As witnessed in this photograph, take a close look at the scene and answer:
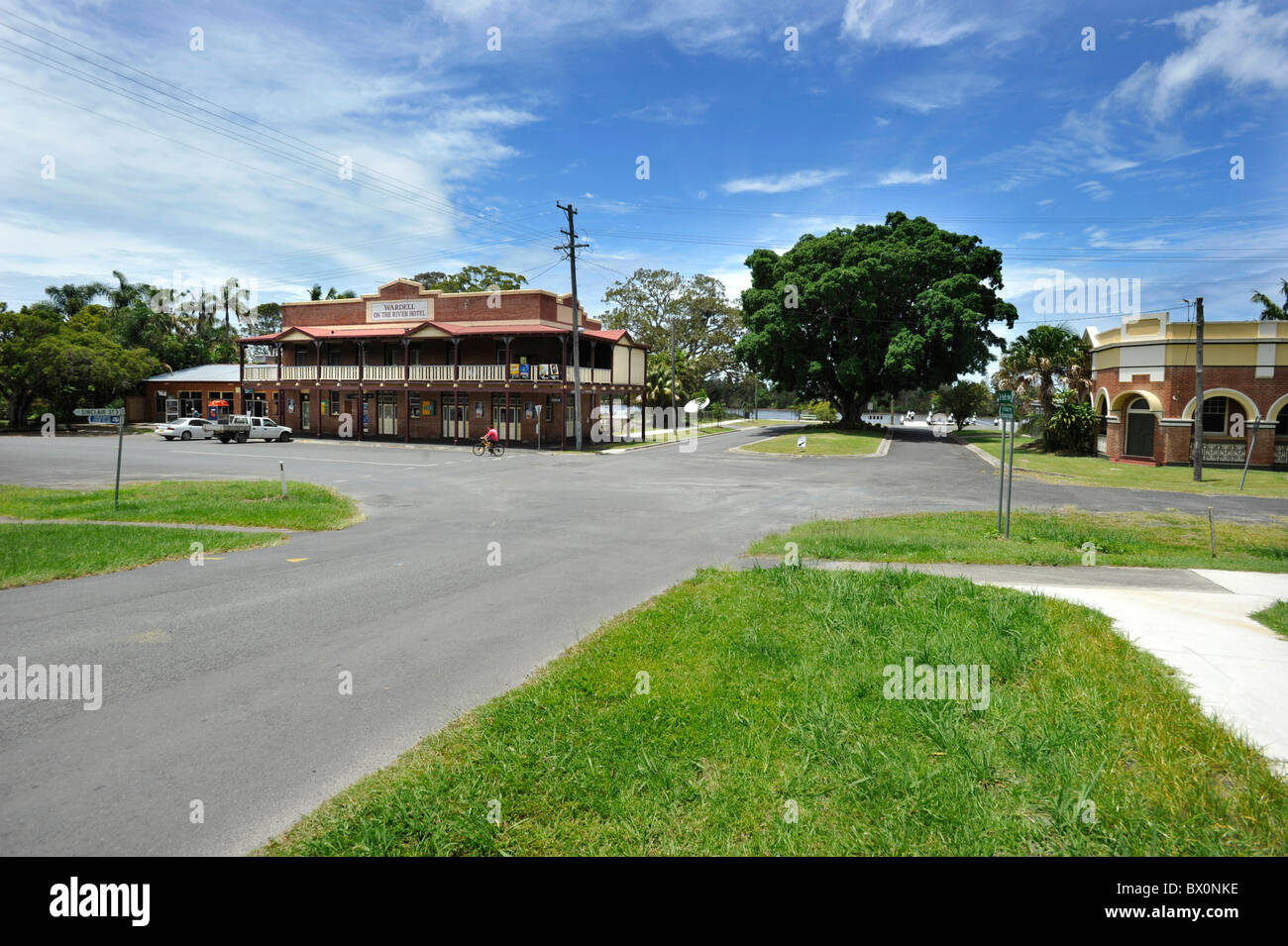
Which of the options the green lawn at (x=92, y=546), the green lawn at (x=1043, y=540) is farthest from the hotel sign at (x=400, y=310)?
the green lawn at (x=1043, y=540)

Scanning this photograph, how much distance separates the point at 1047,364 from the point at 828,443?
14.4 metres

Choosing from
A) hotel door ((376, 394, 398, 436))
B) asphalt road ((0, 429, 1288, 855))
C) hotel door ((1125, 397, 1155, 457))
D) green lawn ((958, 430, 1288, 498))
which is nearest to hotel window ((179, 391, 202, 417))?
hotel door ((376, 394, 398, 436))

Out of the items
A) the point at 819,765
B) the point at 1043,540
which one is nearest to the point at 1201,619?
the point at 1043,540

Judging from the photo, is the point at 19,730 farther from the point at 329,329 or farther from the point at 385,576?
the point at 329,329

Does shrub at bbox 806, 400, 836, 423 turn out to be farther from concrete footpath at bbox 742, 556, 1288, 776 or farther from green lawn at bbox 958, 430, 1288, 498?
concrete footpath at bbox 742, 556, 1288, 776

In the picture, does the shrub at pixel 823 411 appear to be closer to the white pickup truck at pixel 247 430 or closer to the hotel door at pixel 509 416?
the hotel door at pixel 509 416

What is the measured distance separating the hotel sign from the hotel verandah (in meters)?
0.07

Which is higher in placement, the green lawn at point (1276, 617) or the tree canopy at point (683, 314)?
the tree canopy at point (683, 314)

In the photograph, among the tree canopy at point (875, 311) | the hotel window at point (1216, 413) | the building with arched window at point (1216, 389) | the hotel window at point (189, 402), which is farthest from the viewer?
the hotel window at point (189, 402)

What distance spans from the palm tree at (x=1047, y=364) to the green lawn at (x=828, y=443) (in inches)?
357

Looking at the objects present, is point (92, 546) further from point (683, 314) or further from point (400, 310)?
point (683, 314)

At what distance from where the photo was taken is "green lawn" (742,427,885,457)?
39.1 m

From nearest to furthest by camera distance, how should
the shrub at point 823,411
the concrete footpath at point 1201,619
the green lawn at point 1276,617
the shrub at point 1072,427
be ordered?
the concrete footpath at point 1201,619 → the green lawn at point 1276,617 → the shrub at point 1072,427 → the shrub at point 823,411

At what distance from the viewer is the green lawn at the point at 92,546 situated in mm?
10320
